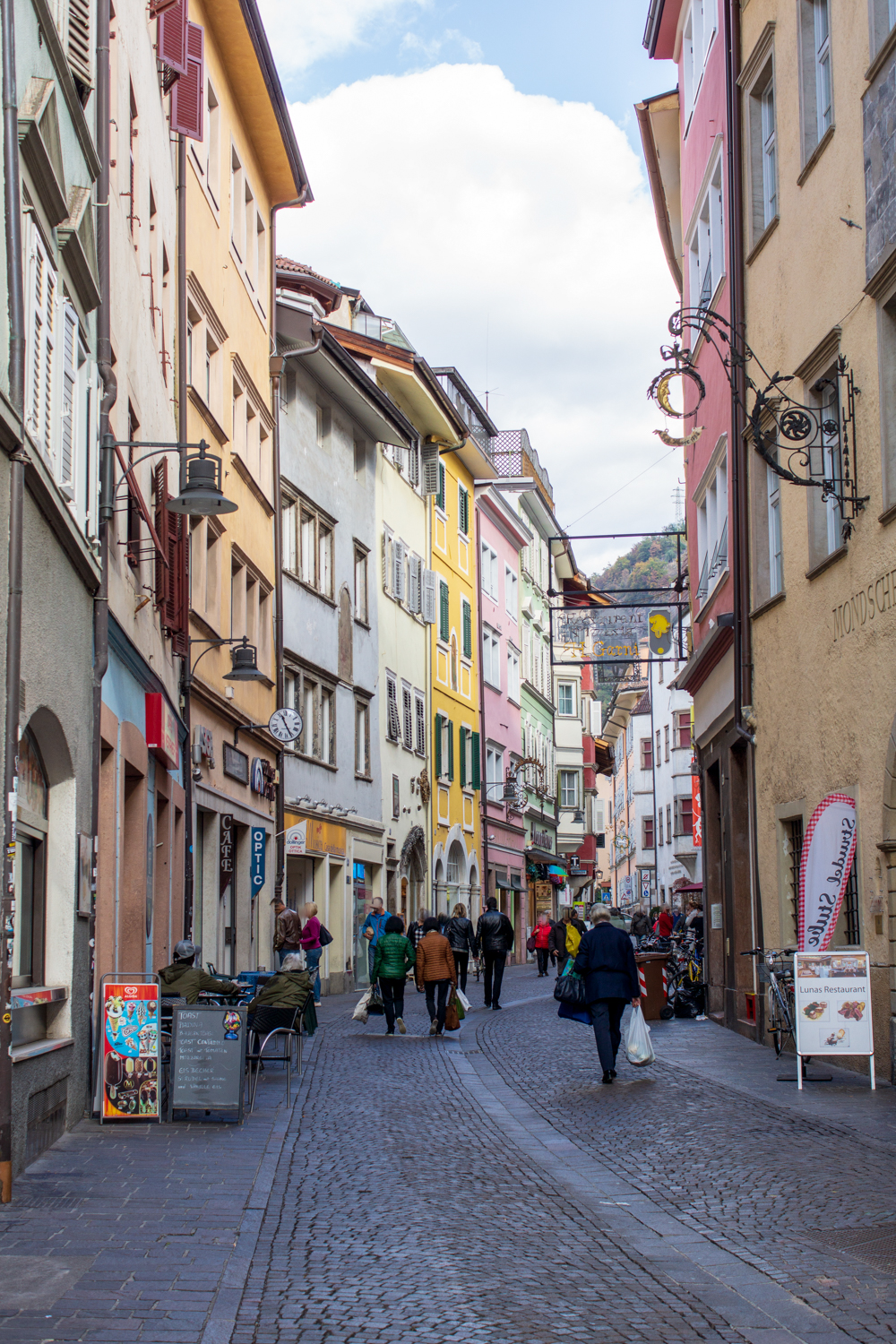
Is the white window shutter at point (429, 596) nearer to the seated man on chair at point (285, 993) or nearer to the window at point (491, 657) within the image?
the window at point (491, 657)

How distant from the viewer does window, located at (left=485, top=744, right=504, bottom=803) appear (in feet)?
171

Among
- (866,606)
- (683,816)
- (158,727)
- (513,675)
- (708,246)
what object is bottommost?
(158,727)

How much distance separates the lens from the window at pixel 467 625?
48.8 meters

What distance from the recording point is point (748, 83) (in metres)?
19.0

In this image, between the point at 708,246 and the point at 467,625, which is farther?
the point at 467,625

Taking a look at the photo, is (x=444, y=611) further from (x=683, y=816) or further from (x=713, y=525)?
(x=683, y=816)

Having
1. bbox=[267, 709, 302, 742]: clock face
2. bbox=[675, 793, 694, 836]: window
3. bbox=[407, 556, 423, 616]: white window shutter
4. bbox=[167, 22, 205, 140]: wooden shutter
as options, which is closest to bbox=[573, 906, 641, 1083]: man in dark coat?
bbox=[167, 22, 205, 140]: wooden shutter

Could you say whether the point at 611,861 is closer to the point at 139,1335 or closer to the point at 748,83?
the point at 748,83

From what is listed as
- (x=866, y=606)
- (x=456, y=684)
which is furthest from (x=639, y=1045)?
(x=456, y=684)

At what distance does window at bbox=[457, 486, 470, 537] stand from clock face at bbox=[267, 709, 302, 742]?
72.5 feet

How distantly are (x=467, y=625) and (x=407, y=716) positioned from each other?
8.98 metres

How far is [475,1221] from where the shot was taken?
8.23 m

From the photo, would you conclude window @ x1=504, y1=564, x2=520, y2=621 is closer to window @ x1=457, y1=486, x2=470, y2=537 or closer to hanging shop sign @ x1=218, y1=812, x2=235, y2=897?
window @ x1=457, y1=486, x2=470, y2=537

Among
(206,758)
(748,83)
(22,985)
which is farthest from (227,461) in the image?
(22,985)
